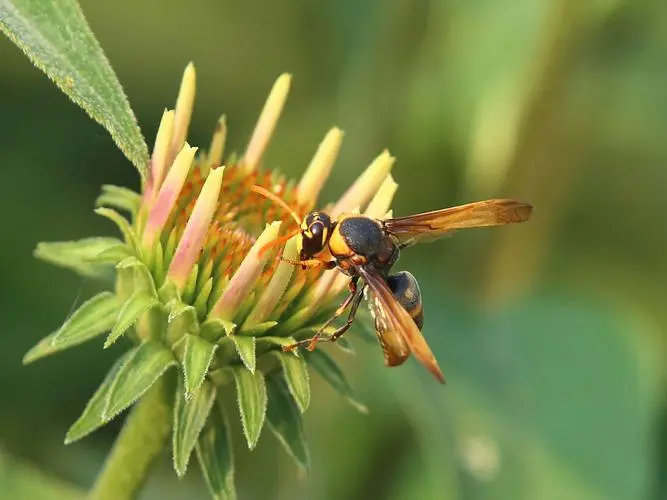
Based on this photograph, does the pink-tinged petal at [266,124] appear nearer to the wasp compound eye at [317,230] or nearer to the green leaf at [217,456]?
the wasp compound eye at [317,230]

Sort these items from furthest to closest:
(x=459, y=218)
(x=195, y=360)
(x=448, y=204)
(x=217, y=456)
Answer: (x=448, y=204)
(x=459, y=218)
(x=217, y=456)
(x=195, y=360)

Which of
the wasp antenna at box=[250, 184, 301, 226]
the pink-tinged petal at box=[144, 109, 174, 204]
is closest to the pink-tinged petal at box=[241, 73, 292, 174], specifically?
the wasp antenna at box=[250, 184, 301, 226]

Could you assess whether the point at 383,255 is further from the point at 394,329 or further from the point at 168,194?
the point at 168,194

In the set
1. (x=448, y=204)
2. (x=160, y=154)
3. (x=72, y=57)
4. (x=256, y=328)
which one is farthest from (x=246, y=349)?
(x=448, y=204)

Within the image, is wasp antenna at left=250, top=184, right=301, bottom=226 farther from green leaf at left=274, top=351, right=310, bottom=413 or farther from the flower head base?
green leaf at left=274, top=351, right=310, bottom=413

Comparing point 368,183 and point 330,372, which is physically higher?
point 368,183

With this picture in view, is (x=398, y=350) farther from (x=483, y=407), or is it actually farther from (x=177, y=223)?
(x=483, y=407)

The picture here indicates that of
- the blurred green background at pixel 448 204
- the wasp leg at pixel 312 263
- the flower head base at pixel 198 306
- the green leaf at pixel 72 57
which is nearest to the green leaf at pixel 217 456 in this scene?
the flower head base at pixel 198 306
